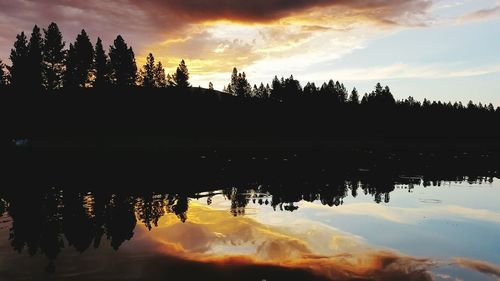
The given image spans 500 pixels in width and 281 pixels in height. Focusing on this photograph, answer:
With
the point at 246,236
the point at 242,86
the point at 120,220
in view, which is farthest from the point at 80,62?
the point at 246,236

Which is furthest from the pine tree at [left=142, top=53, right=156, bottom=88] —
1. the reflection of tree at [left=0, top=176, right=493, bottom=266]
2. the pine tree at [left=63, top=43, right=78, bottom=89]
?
the reflection of tree at [left=0, top=176, right=493, bottom=266]

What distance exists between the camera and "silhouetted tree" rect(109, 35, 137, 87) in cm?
12638

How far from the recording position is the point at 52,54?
109 metres

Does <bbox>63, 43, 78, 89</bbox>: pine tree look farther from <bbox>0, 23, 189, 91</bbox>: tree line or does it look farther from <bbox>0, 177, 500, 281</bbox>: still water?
<bbox>0, 177, 500, 281</bbox>: still water

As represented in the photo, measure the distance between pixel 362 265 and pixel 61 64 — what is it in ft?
376

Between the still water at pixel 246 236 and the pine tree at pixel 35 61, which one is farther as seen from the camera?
the pine tree at pixel 35 61

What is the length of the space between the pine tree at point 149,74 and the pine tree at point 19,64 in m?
40.6

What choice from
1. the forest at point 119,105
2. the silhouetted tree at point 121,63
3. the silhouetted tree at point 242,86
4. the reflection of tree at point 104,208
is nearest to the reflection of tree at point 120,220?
the reflection of tree at point 104,208

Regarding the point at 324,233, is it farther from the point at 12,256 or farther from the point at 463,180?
the point at 463,180

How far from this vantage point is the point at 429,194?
105ft

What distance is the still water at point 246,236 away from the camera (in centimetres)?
1346

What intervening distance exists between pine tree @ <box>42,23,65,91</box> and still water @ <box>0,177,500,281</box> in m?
88.1

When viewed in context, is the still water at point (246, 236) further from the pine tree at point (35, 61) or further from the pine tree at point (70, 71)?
the pine tree at point (70, 71)

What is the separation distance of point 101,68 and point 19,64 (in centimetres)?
2375
